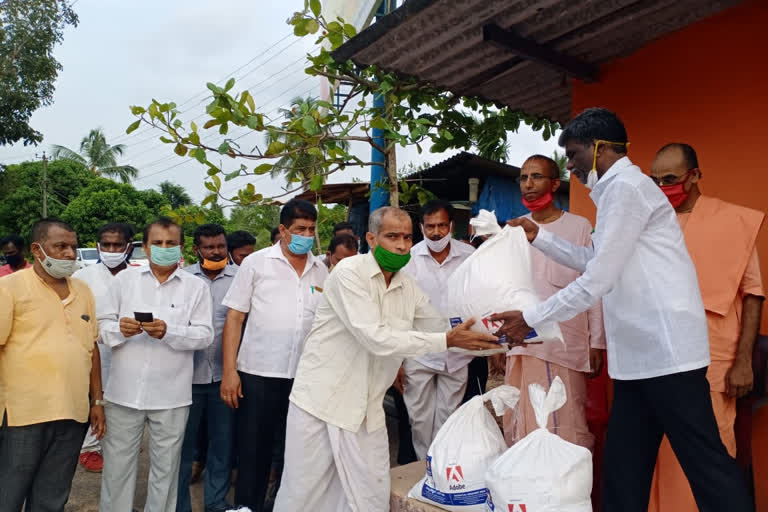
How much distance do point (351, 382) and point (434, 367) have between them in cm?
110

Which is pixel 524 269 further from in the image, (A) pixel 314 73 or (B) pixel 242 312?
(A) pixel 314 73

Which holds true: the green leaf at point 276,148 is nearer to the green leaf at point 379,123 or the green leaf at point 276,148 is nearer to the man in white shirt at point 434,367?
the green leaf at point 379,123

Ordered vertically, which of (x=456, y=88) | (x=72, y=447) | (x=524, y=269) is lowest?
(x=72, y=447)

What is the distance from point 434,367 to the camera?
372 cm

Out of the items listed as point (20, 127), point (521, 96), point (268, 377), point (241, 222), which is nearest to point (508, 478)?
point (268, 377)

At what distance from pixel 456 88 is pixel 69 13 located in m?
15.9

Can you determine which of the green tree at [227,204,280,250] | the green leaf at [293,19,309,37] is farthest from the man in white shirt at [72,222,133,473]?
the green tree at [227,204,280,250]

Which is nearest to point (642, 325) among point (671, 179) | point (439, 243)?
point (671, 179)

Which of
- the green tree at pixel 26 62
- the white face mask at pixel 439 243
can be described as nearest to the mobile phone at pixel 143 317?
the white face mask at pixel 439 243

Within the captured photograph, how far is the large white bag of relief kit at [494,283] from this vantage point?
8.36ft

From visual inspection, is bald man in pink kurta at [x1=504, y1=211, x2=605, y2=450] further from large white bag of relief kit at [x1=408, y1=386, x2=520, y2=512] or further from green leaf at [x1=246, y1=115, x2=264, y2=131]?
green leaf at [x1=246, y1=115, x2=264, y2=131]

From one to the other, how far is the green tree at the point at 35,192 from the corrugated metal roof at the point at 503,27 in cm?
2503

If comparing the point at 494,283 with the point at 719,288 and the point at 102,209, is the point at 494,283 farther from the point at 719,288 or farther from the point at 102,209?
the point at 102,209

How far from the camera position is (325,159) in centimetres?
435
